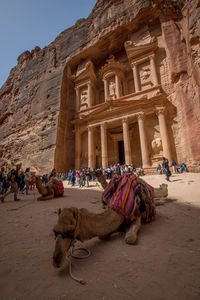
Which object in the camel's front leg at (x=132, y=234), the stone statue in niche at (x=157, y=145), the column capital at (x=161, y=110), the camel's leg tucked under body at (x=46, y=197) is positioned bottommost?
the camel's front leg at (x=132, y=234)

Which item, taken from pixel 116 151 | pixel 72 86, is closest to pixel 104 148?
pixel 116 151

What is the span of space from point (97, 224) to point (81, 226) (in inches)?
11.6

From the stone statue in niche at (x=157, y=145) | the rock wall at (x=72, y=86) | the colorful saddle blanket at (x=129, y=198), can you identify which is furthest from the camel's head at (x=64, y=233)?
the stone statue in niche at (x=157, y=145)

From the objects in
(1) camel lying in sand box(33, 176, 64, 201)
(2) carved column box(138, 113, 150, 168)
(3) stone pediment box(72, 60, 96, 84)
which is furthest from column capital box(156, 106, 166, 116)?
(1) camel lying in sand box(33, 176, 64, 201)

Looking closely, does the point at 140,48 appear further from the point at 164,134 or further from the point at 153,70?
the point at 164,134

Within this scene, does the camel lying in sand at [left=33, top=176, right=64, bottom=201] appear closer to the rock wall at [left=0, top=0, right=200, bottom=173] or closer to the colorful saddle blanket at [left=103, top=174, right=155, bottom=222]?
the colorful saddle blanket at [left=103, top=174, right=155, bottom=222]

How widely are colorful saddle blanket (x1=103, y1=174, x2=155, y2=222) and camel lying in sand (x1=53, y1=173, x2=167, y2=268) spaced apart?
0.09 metres

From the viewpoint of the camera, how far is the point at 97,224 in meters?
1.65

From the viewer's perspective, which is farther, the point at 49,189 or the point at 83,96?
the point at 83,96

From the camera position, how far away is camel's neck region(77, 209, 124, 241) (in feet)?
4.74

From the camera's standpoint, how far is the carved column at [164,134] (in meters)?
12.4

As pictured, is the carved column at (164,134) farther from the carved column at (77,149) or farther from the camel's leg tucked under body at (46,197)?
the camel's leg tucked under body at (46,197)

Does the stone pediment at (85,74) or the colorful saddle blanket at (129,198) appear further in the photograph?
the stone pediment at (85,74)

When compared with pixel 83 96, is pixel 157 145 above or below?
below
